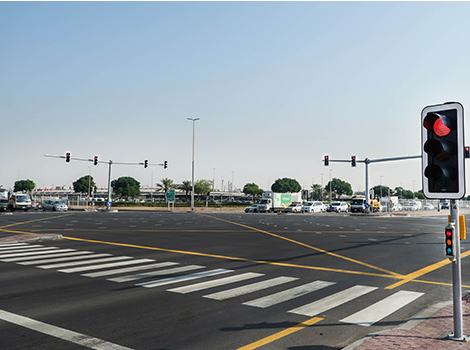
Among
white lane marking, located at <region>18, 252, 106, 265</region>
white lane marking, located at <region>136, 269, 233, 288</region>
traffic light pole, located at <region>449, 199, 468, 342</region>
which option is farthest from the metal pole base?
white lane marking, located at <region>18, 252, 106, 265</region>

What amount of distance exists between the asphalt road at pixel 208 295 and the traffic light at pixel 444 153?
2.43 metres

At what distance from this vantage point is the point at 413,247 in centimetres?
1730

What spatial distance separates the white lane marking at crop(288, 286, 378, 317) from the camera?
24.3ft

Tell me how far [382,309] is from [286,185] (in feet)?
588

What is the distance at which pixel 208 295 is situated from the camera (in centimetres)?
852

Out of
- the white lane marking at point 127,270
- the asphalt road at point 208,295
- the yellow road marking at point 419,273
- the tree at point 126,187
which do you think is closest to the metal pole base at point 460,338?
the asphalt road at point 208,295

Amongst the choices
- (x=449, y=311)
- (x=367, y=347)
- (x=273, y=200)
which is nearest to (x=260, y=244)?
(x=449, y=311)

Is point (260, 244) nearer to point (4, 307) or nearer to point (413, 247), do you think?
point (413, 247)

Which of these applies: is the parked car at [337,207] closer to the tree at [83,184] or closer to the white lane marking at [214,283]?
the white lane marking at [214,283]

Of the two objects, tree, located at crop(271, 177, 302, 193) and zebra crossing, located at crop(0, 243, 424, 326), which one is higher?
tree, located at crop(271, 177, 302, 193)

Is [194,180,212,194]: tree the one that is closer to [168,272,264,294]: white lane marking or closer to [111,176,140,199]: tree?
[111,176,140,199]: tree

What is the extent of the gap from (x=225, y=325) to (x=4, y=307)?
409cm

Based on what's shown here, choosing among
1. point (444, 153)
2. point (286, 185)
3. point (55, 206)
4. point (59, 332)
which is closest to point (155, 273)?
point (59, 332)

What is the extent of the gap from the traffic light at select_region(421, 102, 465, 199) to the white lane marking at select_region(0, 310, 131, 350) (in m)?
4.73
